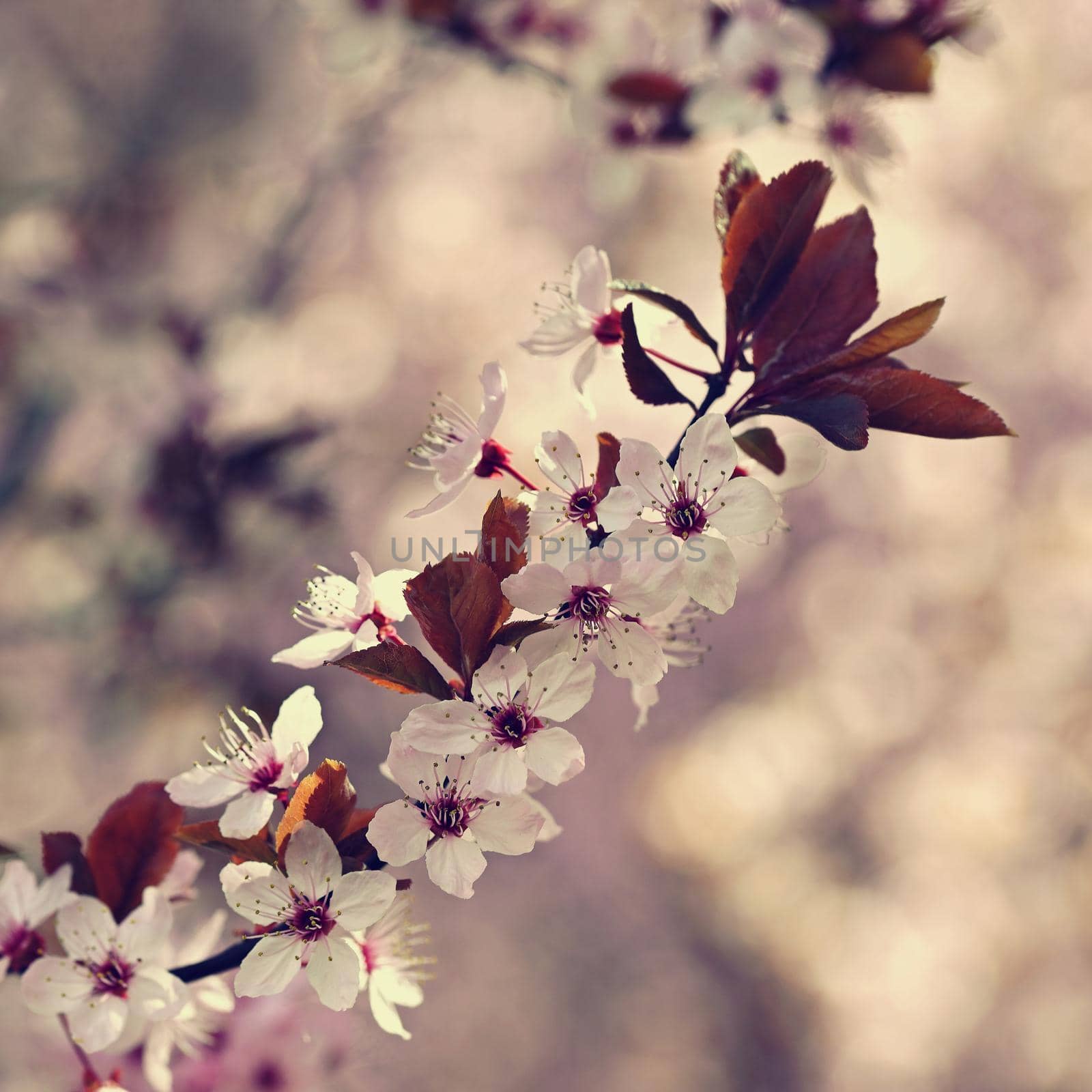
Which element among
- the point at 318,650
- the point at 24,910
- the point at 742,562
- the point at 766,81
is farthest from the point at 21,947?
the point at 742,562

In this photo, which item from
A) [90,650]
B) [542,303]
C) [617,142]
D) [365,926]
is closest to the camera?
[365,926]

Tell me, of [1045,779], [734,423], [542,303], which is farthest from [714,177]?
[734,423]

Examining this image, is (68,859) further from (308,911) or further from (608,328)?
(608,328)

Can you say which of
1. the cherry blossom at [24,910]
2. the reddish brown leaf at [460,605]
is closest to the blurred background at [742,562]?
the cherry blossom at [24,910]

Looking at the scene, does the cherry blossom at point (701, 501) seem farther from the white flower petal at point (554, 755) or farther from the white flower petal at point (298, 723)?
the white flower petal at point (298, 723)

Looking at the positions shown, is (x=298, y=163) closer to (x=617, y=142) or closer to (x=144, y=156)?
(x=144, y=156)

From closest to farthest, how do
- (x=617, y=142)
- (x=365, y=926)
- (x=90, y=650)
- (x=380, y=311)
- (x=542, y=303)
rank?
(x=365, y=926)
(x=542, y=303)
(x=617, y=142)
(x=90, y=650)
(x=380, y=311)

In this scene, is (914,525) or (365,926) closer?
(365,926)
